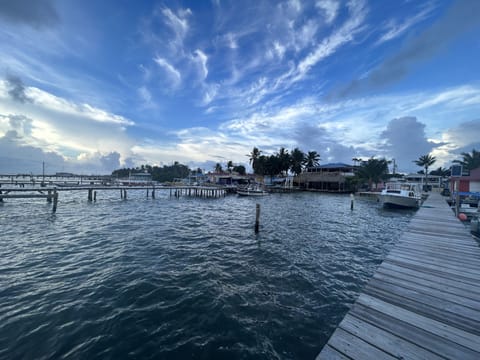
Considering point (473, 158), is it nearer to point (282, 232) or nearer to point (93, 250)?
point (282, 232)

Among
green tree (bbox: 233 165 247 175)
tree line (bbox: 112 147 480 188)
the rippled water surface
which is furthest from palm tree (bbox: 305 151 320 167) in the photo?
the rippled water surface

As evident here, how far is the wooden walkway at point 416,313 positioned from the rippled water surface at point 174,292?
1.56 m

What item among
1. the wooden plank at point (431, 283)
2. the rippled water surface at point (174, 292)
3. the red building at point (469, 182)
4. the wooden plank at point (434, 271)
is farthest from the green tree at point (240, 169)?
the wooden plank at point (431, 283)

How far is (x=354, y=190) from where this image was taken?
52.2 meters

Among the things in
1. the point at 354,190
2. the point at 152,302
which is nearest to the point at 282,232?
the point at 152,302

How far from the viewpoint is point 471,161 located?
42562 millimetres

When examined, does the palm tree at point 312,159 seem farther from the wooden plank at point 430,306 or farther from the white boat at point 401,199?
the wooden plank at point 430,306

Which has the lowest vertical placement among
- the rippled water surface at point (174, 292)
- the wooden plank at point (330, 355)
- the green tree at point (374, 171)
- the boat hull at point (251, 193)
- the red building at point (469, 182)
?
the rippled water surface at point (174, 292)

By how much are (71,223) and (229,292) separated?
1507cm

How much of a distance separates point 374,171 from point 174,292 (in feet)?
186

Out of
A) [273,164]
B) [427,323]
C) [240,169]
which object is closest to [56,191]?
[427,323]

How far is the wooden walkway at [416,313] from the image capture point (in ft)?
9.16

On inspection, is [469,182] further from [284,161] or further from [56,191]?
[56,191]

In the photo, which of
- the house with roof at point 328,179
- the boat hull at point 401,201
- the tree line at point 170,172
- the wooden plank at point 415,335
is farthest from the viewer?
the tree line at point 170,172
